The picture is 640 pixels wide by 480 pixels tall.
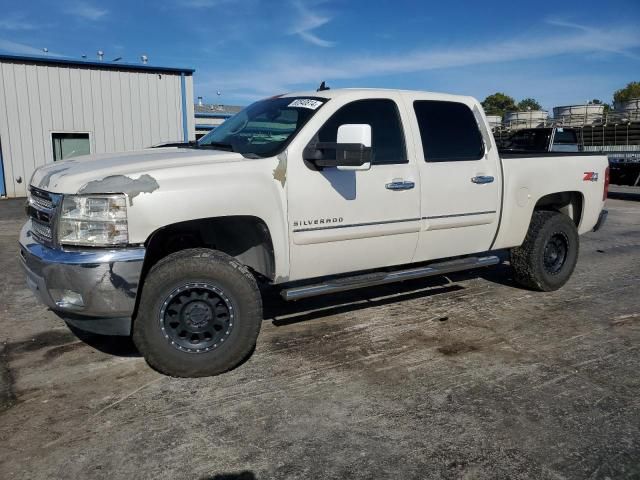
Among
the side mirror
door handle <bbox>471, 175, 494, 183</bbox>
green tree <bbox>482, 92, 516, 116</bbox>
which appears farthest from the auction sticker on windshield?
green tree <bbox>482, 92, 516, 116</bbox>

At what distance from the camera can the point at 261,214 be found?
149 inches

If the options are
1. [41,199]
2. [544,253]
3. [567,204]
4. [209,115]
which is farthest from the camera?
[209,115]

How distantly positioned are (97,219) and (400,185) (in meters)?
2.31

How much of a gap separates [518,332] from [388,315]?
1152 millimetres

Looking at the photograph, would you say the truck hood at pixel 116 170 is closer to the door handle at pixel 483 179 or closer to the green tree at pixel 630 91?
the door handle at pixel 483 179

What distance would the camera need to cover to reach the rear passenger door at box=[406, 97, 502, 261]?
4.68 metres

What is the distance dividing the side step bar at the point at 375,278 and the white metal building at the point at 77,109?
13.2m

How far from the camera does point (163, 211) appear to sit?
343 cm

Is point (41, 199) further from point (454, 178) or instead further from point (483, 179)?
point (483, 179)

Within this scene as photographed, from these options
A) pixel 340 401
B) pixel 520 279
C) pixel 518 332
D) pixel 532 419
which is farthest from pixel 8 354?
pixel 520 279

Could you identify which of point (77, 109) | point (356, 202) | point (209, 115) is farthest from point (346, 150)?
point (209, 115)

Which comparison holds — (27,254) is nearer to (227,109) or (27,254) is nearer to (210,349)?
(210,349)

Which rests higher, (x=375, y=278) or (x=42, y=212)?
(x=42, y=212)

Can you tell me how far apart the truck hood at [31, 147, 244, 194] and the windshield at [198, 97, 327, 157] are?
0.26 m
